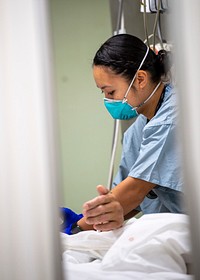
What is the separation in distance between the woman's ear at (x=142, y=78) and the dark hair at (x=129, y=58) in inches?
0.6

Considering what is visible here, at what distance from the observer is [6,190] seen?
1.59ft

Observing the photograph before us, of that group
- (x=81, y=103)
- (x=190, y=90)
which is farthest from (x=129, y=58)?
(x=190, y=90)

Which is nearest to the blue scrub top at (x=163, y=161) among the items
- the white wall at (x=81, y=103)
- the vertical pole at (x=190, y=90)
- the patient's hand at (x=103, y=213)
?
the patient's hand at (x=103, y=213)

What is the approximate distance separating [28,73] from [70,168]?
1.55 meters

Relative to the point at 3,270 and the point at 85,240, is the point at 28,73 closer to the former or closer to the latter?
the point at 3,270

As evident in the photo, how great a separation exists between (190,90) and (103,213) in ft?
2.23

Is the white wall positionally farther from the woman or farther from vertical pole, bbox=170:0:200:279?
vertical pole, bbox=170:0:200:279

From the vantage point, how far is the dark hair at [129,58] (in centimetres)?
132

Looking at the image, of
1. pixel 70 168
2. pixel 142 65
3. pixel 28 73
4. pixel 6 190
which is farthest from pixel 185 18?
pixel 70 168

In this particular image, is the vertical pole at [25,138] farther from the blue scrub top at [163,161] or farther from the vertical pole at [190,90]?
the blue scrub top at [163,161]

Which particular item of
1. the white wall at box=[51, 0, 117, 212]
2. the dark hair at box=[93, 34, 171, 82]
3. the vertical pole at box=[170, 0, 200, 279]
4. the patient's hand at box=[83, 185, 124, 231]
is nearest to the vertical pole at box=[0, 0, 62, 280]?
the vertical pole at box=[170, 0, 200, 279]

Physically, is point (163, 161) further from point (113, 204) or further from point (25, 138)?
point (25, 138)

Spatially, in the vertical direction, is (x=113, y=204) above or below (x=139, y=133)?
below

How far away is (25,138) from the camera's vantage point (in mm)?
484
